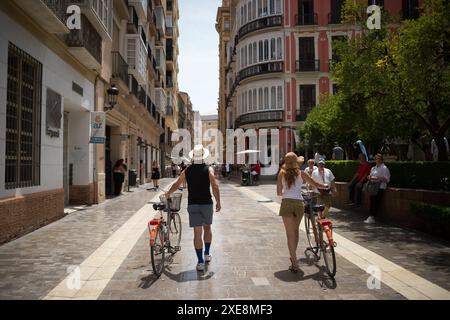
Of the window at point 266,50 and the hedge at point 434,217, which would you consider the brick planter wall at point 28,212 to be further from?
the window at point 266,50

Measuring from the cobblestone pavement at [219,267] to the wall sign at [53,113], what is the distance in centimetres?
247

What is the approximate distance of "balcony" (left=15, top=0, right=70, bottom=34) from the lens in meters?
8.72

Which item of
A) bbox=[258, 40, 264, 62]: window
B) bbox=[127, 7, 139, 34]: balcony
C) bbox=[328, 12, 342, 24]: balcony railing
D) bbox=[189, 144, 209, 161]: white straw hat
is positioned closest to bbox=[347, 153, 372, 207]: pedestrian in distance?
bbox=[189, 144, 209, 161]: white straw hat

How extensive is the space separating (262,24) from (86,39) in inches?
1028

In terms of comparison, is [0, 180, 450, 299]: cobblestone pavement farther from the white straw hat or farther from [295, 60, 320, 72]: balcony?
[295, 60, 320, 72]: balcony

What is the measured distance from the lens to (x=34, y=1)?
8555mm

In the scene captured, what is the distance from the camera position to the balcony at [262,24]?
35844 mm

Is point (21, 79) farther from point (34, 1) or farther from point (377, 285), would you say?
point (377, 285)

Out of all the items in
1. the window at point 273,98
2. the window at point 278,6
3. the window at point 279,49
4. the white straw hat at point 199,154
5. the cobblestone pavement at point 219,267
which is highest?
the window at point 278,6

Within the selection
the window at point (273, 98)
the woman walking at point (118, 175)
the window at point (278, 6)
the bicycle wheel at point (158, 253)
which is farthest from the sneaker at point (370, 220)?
the window at point (278, 6)

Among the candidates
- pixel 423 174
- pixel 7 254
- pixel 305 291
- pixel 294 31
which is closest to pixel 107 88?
pixel 7 254

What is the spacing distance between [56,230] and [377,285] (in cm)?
724

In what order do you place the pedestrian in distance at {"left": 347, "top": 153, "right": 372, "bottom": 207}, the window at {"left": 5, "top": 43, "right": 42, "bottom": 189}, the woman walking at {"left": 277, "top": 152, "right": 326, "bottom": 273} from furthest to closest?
the pedestrian in distance at {"left": 347, "top": 153, "right": 372, "bottom": 207} < the window at {"left": 5, "top": 43, "right": 42, "bottom": 189} < the woman walking at {"left": 277, "top": 152, "right": 326, "bottom": 273}

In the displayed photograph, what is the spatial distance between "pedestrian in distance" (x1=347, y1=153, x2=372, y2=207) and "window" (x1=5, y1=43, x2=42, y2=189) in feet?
27.9
